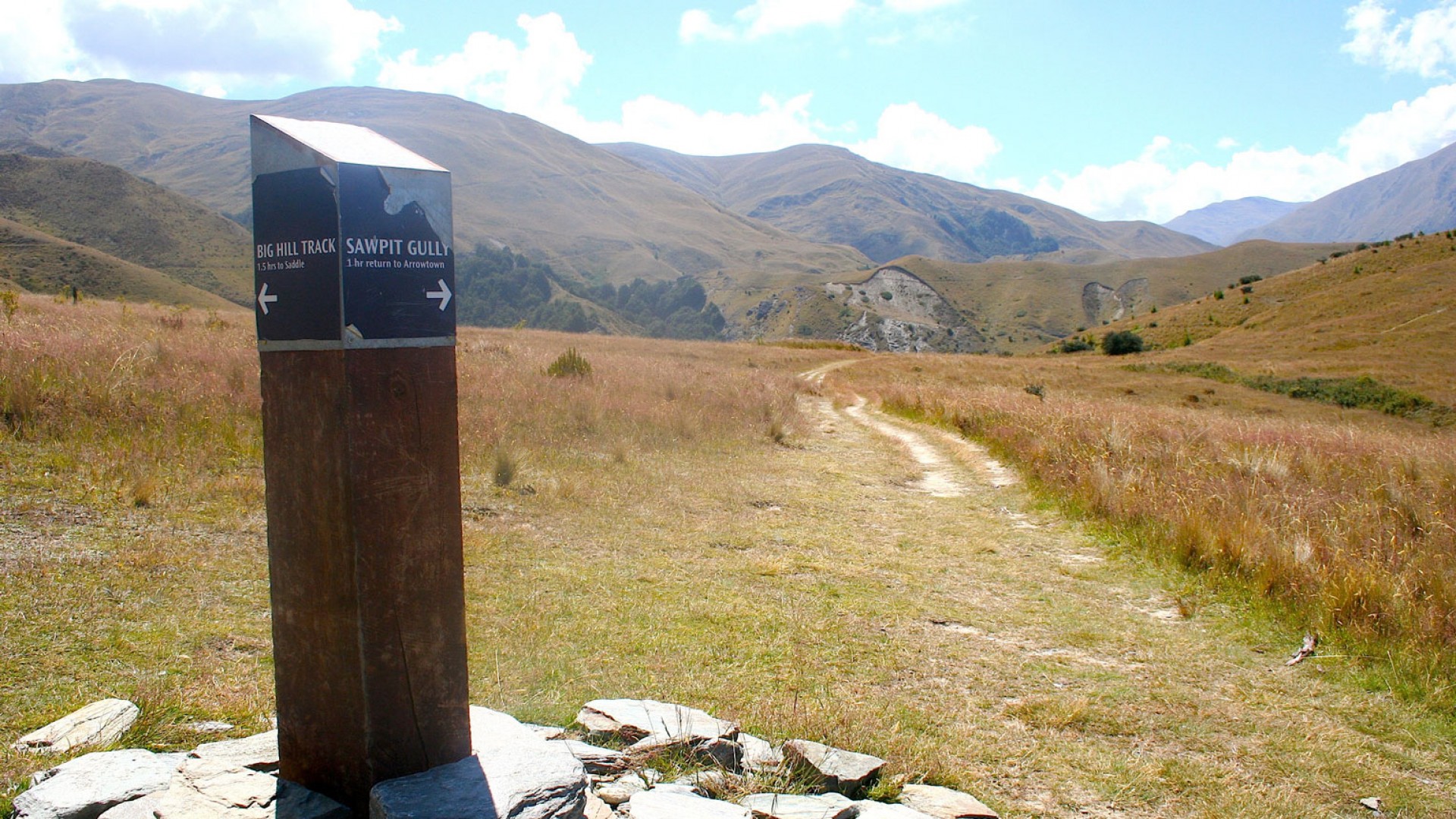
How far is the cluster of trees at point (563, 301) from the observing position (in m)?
118

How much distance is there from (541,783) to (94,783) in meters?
1.49

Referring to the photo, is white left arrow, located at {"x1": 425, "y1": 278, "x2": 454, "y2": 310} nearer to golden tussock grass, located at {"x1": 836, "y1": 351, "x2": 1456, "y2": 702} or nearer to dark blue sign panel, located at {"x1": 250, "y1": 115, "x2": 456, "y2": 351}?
dark blue sign panel, located at {"x1": 250, "y1": 115, "x2": 456, "y2": 351}

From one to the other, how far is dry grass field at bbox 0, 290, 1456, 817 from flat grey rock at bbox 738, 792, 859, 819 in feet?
2.27

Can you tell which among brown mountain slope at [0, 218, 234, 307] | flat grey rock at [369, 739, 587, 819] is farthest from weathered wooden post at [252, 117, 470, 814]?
brown mountain slope at [0, 218, 234, 307]

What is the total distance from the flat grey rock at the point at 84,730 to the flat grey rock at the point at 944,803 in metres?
3.20

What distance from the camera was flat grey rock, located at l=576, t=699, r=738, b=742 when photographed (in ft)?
12.1

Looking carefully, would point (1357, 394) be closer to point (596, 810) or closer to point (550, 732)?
point (550, 732)

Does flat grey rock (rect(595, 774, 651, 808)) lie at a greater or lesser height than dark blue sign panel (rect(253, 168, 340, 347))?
lesser

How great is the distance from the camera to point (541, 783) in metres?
2.86

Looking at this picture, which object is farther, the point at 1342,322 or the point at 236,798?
the point at 1342,322

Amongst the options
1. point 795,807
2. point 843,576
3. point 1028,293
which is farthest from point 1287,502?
point 1028,293

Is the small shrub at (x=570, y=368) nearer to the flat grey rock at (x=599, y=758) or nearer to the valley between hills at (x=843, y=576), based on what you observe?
the valley between hills at (x=843, y=576)

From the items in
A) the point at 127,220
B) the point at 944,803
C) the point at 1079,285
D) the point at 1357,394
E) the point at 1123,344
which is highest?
the point at 127,220

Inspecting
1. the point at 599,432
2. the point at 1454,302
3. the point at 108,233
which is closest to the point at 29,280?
the point at 108,233
